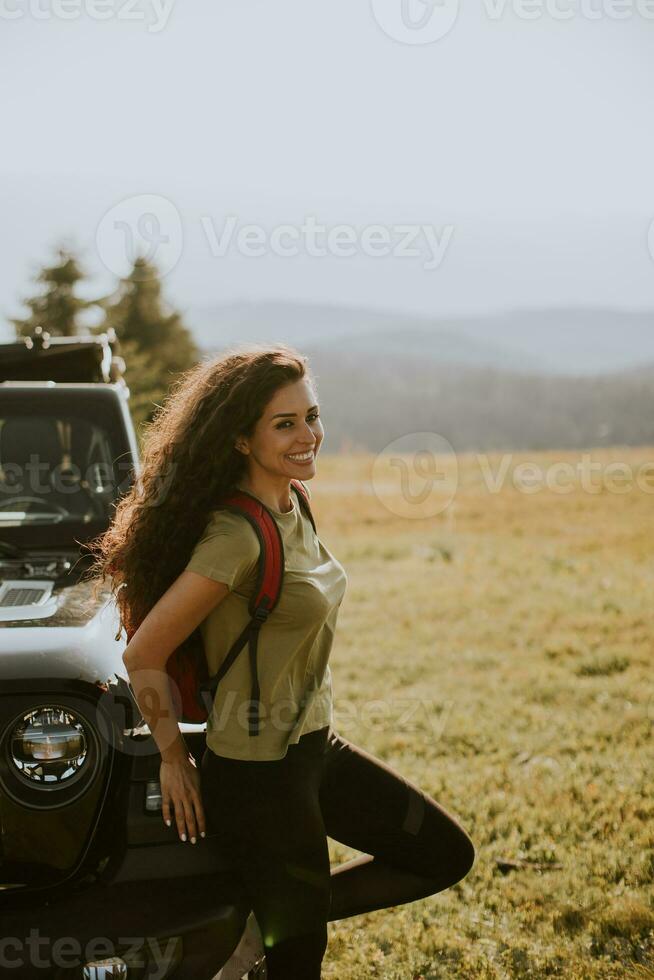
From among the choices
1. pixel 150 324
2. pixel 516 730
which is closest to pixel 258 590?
pixel 516 730

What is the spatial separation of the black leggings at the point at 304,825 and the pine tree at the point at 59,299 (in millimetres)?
25096

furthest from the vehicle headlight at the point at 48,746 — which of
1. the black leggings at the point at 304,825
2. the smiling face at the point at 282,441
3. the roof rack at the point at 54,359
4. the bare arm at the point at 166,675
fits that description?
the roof rack at the point at 54,359

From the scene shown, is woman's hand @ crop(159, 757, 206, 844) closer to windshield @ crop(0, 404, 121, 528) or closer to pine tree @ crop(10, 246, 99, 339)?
windshield @ crop(0, 404, 121, 528)

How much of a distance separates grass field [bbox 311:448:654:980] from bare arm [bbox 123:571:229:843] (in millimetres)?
1450

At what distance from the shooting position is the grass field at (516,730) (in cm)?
371

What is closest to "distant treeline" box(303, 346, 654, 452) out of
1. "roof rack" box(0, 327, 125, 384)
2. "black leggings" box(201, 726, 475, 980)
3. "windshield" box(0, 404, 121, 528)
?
"roof rack" box(0, 327, 125, 384)

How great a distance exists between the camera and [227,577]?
92.4 inches

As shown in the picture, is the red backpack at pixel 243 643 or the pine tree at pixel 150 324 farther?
the pine tree at pixel 150 324

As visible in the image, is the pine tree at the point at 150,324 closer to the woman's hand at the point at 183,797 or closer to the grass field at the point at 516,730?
the grass field at the point at 516,730

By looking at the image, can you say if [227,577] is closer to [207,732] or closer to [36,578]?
[207,732]

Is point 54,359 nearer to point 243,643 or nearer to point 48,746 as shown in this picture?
point 48,746

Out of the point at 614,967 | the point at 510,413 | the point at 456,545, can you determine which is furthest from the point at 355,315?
the point at 614,967

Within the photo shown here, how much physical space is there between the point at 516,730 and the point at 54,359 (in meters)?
3.95

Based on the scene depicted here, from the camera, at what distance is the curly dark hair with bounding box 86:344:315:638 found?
99.6 inches
